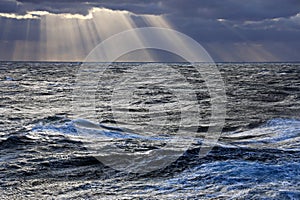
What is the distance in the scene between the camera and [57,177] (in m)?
8.03

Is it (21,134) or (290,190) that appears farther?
(21,134)

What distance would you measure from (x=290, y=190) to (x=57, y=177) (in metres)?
4.52

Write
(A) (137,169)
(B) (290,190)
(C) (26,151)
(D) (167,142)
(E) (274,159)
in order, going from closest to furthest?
(B) (290,190), (A) (137,169), (E) (274,159), (C) (26,151), (D) (167,142)

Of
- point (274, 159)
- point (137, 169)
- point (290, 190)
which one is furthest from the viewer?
point (274, 159)

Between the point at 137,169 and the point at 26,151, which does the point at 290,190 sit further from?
the point at 26,151

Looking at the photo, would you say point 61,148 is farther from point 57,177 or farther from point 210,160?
point 210,160

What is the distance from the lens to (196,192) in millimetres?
6969

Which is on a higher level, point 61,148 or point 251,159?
point 251,159

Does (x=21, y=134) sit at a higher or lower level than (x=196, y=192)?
lower

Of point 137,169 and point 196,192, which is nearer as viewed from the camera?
point 196,192

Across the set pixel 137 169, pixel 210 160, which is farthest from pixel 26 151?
pixel 210 160

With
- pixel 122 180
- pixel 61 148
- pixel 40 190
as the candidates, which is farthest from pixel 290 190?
pixel 61 148

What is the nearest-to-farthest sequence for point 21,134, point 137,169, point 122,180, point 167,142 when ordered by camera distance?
point 122,180 → point 137,169 → point 167,142 → point 21,134

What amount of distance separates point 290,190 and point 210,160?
2.61m
